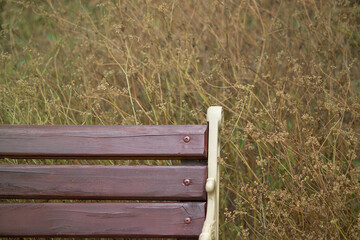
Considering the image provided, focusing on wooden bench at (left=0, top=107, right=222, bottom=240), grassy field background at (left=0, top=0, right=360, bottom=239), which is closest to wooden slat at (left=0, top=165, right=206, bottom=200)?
wooden bench at (left=0, top=107, right=222, bottom=240)

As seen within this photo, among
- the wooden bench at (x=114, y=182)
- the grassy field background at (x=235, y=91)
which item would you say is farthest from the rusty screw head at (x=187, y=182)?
the grassy field background at (x=235, y=91)

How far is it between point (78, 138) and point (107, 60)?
1.43 metres

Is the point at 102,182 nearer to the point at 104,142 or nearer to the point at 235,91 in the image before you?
the point at 104,142

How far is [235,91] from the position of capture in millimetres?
2570

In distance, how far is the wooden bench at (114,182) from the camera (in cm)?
170

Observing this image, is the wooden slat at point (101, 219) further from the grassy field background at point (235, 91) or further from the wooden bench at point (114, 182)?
the grassy field background at point (235, 91)

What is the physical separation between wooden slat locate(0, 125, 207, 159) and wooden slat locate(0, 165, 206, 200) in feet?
0.16

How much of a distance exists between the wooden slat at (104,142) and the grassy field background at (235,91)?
Result: 320 millimetres

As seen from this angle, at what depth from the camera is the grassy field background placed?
2135 mm

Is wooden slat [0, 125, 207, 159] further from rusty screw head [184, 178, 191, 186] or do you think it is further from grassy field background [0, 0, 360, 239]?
grassy field background [0, 0, 360, 239]

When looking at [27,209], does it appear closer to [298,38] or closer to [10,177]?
[10,177]

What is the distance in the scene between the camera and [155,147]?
1.72 metres

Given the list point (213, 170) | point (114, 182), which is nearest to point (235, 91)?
point (213, 170)

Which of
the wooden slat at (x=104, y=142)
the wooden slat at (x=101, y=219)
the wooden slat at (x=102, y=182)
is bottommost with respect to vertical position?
the wooden slat at (x=101, y=219)
